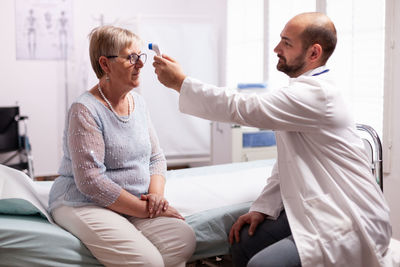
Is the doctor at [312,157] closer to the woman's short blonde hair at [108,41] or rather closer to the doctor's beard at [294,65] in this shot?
the doctor's beard at [294,65]

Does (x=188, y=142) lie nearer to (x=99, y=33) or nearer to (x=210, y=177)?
(x=210, y=177)

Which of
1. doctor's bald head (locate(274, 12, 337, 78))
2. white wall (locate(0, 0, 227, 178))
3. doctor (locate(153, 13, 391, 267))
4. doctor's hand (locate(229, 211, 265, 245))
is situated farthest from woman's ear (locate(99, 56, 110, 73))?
white wall (locate(0, 0, 227, 178))

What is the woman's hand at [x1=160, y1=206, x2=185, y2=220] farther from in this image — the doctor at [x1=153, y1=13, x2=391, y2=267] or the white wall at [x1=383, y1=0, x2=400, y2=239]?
the white wall at [x1=383, y1=0, x2=400, y2=239]

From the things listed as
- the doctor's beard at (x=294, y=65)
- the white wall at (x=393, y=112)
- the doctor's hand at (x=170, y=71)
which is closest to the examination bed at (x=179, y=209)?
the doctor's beard at (x=294, y=65)

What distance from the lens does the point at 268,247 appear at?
1.46 meters

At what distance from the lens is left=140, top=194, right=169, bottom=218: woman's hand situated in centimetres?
167

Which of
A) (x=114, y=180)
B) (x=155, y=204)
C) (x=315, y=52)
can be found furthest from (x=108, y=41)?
(x=315, y=52)

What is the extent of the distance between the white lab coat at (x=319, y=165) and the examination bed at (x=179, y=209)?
6.5 inches

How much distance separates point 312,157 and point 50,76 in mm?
3587

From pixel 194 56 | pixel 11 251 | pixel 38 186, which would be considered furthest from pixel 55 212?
pixel 194 56

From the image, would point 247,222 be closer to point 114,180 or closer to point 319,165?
point 319,165

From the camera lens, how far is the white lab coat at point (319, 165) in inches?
56.0

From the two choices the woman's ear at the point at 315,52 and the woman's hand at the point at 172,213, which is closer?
the woman's ear at the point at 315,52

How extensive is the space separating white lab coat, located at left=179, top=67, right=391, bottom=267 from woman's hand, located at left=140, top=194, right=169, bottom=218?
359 mm
